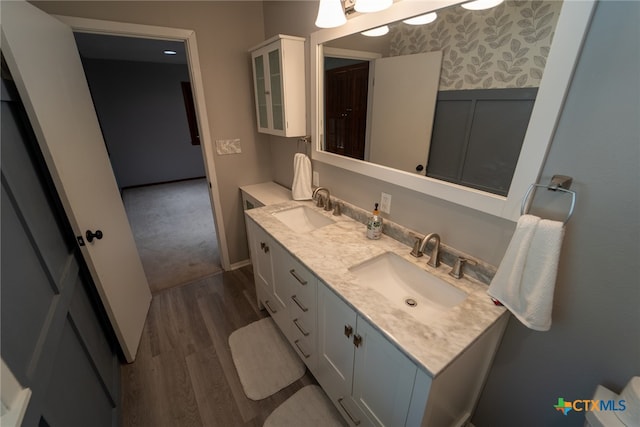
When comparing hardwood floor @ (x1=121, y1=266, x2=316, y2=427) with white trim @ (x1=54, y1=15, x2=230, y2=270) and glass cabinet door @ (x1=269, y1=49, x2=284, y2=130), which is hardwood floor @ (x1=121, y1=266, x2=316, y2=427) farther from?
glass cabinet door @ (x1=269, y1=49, x2=284, y2=130)

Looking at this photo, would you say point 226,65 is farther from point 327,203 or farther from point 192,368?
point 192,368

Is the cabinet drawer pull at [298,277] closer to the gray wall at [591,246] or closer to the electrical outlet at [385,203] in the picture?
the electrical outlet at [385,203]

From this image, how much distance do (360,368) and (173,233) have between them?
3242mm

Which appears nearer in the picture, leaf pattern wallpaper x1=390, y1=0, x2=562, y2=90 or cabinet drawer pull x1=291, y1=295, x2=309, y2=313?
leaf pattern wallpaper x1=390, y1=0, x2=562, y2=90

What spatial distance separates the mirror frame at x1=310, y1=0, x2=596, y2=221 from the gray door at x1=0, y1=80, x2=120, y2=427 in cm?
150

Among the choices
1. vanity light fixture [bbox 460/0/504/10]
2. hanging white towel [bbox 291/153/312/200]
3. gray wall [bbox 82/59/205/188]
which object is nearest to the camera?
vanity light fixture [bbox 460/0/504/10]

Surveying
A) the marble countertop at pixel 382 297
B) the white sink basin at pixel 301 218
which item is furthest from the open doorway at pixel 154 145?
the marble countertop at pixel 382 297

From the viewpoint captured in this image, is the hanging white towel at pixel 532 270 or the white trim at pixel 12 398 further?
the hanging white towel at pixel 532 270

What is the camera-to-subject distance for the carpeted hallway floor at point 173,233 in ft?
8.78

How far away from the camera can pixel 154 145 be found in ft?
17.6


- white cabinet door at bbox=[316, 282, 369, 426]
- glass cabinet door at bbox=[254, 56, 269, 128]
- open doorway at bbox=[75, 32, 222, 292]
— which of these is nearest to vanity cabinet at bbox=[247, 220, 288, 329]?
white cabinet door at bbox=[316, 282, 369, 426]

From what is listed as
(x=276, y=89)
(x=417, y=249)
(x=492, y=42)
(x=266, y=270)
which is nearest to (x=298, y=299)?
(x=266, y=270)

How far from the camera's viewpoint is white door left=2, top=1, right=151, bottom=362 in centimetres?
111

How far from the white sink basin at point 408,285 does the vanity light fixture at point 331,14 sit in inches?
48.1
